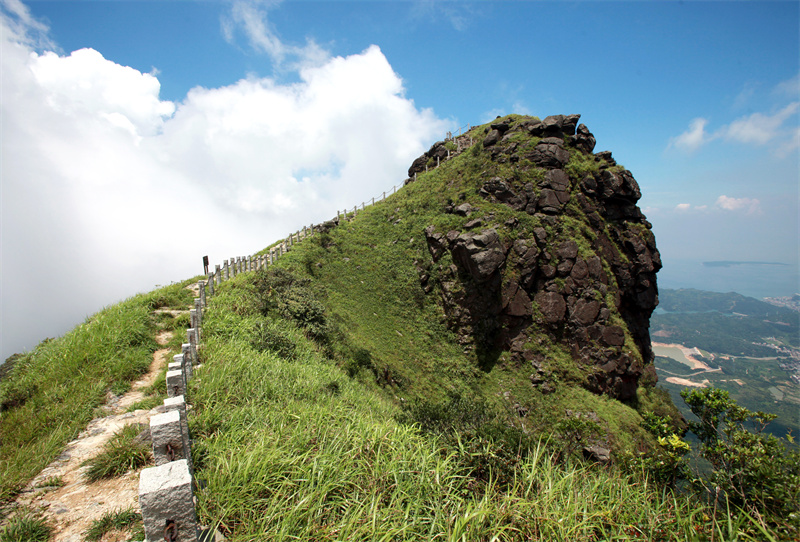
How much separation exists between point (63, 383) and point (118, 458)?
395cm

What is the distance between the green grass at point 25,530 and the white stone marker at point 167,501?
223 centimetres

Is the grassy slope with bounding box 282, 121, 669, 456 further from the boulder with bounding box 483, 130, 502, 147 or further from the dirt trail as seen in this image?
the dirt trail

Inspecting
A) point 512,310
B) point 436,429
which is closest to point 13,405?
point 436,429

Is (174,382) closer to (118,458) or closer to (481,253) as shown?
(118,458)

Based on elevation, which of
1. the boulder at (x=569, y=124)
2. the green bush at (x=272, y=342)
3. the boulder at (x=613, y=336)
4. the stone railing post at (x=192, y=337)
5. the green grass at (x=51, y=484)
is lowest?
the boulder at (x=613, y=336)

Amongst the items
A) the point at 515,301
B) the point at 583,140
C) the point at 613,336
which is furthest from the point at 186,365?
the point at 583,140

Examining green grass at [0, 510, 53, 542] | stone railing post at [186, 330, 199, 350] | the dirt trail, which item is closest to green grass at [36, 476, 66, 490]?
the dirt trail

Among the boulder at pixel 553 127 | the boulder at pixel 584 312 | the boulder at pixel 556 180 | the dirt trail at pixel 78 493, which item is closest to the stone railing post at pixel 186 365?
the dirt trail at pixel 78 493

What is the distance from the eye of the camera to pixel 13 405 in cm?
700

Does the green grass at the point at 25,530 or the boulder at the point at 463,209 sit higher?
the boulder at the point at 463,209

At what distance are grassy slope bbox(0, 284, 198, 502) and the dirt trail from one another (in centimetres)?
18

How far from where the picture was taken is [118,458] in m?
5.16

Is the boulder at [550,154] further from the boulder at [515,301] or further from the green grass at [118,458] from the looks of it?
the green grass at [118,458]

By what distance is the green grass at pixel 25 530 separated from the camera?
12.9 feet
